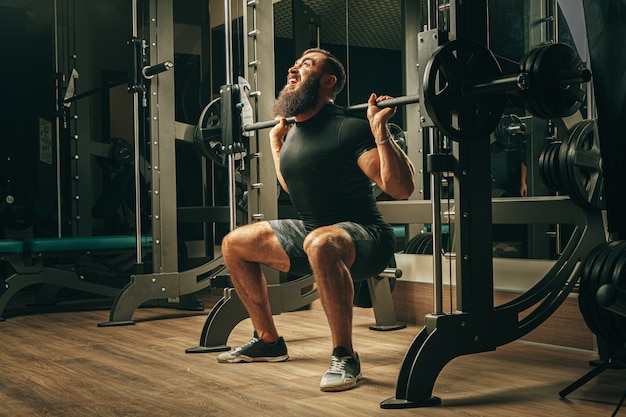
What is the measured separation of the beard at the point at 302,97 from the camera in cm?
292

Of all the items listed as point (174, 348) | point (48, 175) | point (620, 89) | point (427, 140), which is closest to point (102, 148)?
point (48, 175)

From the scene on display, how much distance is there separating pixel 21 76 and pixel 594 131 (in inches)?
232

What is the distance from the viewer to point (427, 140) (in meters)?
5.44

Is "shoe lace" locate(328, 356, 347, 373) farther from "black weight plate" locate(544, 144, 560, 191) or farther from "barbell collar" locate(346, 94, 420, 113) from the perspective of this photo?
"black weight plate" locate(544, 144, 560, 191)

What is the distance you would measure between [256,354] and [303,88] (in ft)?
3.40

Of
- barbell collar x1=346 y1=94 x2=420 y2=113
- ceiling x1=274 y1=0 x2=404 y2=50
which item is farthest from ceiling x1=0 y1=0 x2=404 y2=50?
barbell collar x1=346 y1=94 x2=420 y2=113

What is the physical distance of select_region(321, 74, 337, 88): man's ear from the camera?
296 centimetres

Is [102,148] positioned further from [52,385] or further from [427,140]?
[52,385]

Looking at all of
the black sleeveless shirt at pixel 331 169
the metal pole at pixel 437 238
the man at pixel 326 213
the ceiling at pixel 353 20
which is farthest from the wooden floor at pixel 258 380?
the ceiling at pixel 353 20

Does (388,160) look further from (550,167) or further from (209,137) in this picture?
(209,137)

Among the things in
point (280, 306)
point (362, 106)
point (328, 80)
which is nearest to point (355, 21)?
point (280, 306)

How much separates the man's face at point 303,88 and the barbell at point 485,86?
0.52m

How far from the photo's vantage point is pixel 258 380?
8.94 ft

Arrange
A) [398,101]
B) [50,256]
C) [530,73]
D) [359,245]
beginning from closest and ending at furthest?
1. [530,73]
2. [398,101]
3. [359,245]
4. [50,256]
